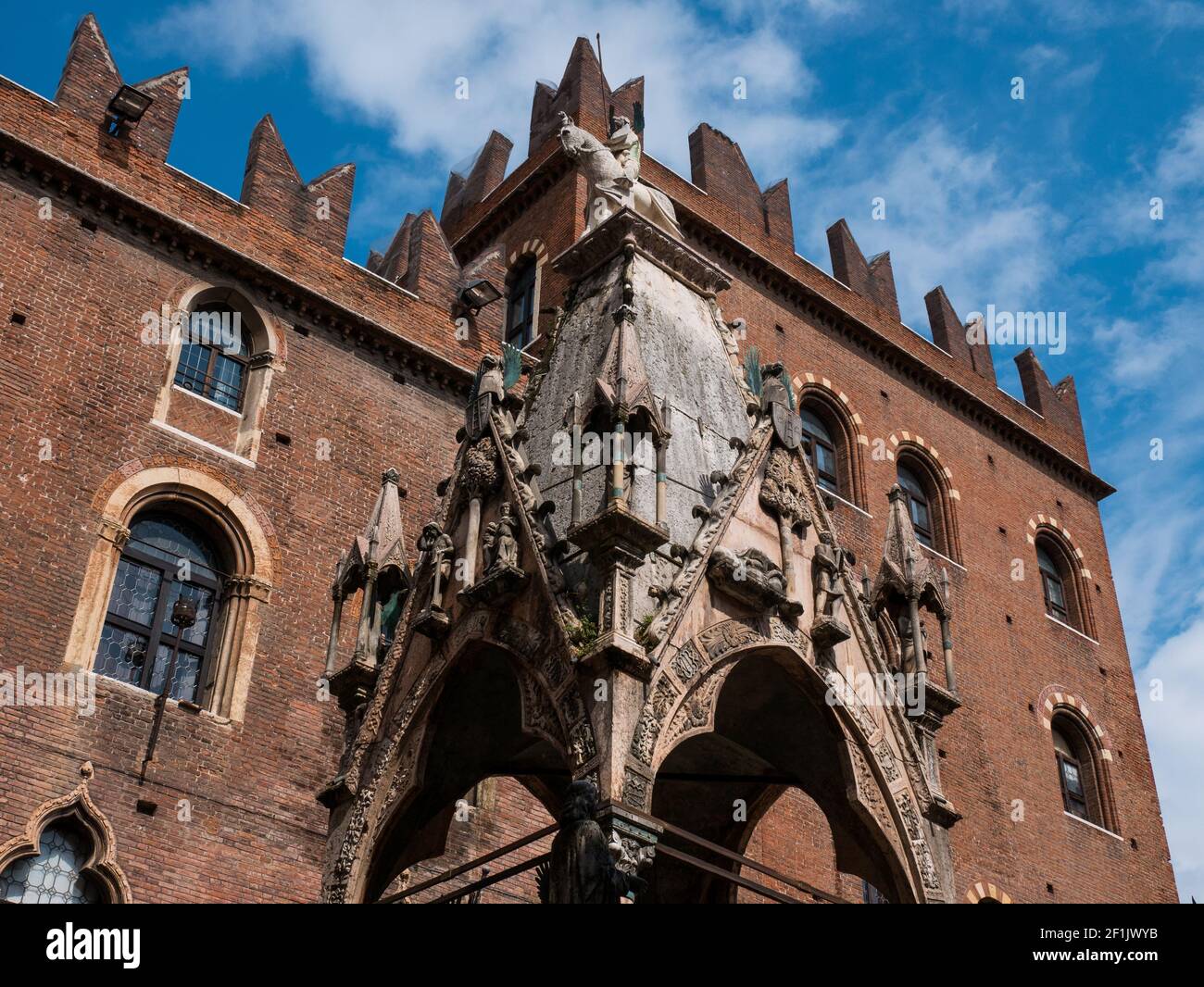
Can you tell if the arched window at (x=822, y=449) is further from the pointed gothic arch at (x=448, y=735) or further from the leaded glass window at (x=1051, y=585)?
the pointed gothic arch at (x=448, y=735)

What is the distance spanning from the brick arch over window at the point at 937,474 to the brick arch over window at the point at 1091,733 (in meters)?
2.94

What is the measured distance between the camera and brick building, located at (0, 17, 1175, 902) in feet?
24.3

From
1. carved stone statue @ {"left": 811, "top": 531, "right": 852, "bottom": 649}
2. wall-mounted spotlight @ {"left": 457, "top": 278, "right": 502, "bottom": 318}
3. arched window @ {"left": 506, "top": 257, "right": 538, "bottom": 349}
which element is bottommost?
carved stone statue @ {"left": 811, "top": 531, "right": 852, "bottom": 649}

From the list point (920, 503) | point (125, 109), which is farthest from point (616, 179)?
point (920, 503)

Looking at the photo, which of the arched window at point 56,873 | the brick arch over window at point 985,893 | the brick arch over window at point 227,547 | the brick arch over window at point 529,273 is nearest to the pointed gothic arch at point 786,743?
the arched window at point 56,873

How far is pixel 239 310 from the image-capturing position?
17.9 metres

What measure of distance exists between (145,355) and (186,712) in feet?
14.3

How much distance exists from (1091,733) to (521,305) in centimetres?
1241

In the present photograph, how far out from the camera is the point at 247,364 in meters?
17.6

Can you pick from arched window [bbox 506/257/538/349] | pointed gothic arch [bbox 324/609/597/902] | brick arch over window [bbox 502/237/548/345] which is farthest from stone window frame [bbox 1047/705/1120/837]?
pointed gothic arch [bbox 324/609/597/902]

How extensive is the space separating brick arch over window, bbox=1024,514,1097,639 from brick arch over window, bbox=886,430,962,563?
87.8 inches

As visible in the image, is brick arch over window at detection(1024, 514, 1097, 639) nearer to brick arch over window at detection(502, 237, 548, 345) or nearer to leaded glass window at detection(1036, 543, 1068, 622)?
leaded glass window at detection(1036, 543, 1068, 622)

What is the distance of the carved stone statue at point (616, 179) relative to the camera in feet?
30.4
